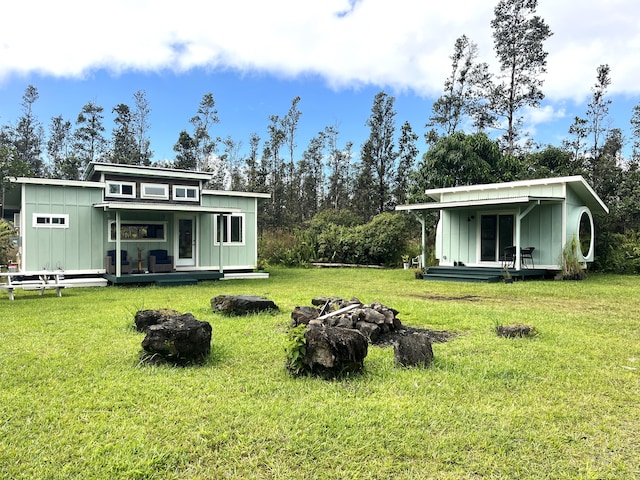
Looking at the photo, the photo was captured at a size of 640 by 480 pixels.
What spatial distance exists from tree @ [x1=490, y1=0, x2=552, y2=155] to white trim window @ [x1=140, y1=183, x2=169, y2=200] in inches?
795

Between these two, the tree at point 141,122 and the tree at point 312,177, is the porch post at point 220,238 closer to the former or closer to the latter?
the tree at point 312,177

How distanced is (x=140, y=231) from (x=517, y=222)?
11.9 metres

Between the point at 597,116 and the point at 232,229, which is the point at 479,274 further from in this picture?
the point at 597,116

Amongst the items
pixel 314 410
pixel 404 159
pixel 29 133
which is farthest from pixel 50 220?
pixel 29 133

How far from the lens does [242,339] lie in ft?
17.9

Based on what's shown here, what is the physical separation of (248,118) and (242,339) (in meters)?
33.8

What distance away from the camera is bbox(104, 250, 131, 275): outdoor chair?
13234mm

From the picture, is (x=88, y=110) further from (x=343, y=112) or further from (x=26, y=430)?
(x=26, y=430)

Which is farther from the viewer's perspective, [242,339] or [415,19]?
[415,19]

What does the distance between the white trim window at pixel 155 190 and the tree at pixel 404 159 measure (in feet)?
63.0

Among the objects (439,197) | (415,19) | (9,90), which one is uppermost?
(9,90)

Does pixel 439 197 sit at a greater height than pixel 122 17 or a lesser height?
lesser

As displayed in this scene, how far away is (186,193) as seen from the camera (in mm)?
14969

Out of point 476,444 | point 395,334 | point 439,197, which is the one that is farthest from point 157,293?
point 439,197
